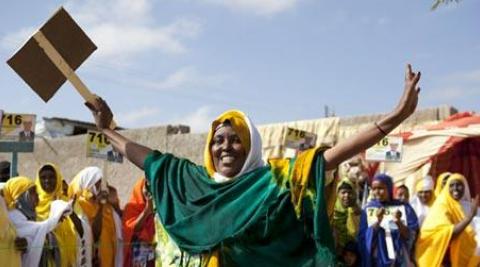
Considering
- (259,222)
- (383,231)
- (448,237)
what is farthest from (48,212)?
(259,222)

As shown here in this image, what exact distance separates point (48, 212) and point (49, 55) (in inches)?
132

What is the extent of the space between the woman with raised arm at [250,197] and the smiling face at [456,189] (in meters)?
4.69

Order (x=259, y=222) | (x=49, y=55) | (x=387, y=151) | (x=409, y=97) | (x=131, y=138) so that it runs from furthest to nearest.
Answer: (x=131, y=138)
(x=387, y=151)
(x=49, y=55)
(x=259, y=222)
(x=409, y=97)

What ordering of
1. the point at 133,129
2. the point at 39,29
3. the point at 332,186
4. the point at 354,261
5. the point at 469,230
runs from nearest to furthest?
the point at 332,186
the point at 39,29
the point at 354,261
the point at 469,230
the point at 133,129

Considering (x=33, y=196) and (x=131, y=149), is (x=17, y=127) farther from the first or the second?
(x=131, y=149)

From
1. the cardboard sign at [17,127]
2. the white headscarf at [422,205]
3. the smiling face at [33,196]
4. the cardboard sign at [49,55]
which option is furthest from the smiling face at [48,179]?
the white headscarf at [422,205]

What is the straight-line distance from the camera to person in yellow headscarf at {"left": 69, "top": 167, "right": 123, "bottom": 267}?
24.3ft

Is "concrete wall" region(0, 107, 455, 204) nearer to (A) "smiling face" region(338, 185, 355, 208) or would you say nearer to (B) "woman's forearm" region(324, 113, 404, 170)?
(A) "smiling face" region(338, 185, 355, 208)

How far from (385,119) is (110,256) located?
17.2 ft

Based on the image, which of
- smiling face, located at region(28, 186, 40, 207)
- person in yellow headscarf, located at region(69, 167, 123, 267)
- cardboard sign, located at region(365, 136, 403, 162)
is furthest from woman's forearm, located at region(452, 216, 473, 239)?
smiling face, located at region(28, 186, 40, 207)

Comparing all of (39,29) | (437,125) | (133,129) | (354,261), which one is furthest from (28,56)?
(133,129)

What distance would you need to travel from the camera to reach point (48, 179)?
7051 mm

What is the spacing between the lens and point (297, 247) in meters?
3.08

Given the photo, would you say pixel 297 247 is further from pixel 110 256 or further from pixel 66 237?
pixel 110 256
